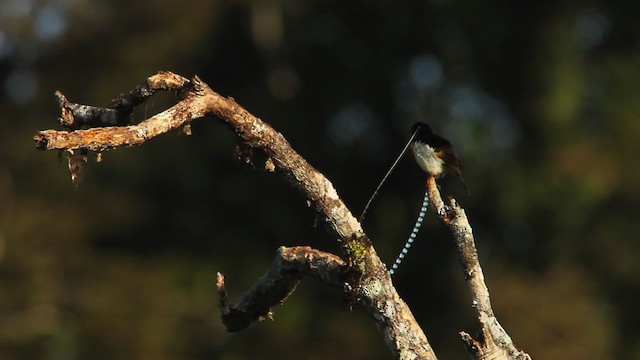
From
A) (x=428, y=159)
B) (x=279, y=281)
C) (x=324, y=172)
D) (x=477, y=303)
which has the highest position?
(x=324, y=172)

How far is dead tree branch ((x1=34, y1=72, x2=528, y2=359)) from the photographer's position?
5.46 meters

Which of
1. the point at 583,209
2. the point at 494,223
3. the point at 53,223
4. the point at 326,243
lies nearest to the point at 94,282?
the point at 53,223

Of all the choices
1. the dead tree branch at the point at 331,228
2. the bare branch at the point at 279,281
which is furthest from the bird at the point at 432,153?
the bare branch at the point at 279,281

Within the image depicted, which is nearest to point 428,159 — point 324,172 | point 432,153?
point 432,153

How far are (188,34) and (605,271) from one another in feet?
24.5

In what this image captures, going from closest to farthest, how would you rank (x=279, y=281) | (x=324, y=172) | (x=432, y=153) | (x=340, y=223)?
1. (x=340, y=223)
2. (x=279, y=281)
3. (x=432, y=153)
4. (x=324, y=172)

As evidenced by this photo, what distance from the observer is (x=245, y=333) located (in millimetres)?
20375

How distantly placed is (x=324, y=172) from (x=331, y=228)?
15909 millimetres

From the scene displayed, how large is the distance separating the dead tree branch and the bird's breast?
0.38 meters

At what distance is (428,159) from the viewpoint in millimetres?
6336

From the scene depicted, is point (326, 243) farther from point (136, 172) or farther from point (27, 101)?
point (27, 101)

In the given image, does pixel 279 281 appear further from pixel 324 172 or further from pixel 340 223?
pixel 324 172

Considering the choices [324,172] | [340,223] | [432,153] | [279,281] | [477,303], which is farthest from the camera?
[324,172]

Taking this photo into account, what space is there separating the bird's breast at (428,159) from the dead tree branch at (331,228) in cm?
38
